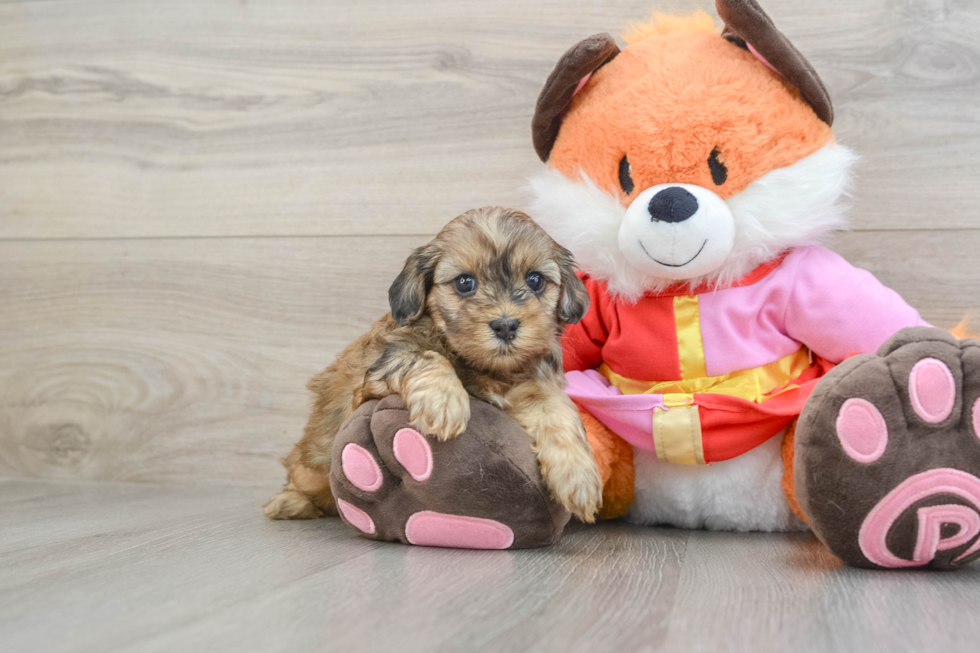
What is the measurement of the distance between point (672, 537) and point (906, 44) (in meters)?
1.27

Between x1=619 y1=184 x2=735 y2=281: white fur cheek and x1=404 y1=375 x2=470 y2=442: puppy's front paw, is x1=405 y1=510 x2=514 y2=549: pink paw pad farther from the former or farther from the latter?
x1=619 y1=184 x2=735 y2=281: white fur cheek

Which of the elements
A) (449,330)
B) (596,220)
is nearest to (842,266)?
(596,220)

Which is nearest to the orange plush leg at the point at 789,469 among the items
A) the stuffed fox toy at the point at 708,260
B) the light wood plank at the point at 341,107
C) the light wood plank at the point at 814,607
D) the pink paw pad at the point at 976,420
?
the stuffed fox toy at the point at 708,260

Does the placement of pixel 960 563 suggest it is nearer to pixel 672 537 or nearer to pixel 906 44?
pixel 672 537

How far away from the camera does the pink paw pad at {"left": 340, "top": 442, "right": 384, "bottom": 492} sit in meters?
1.33

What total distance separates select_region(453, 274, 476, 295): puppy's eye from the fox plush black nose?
1.18 ft

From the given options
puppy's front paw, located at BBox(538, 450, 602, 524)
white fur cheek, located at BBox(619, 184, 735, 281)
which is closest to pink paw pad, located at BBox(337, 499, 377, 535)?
puppy's front paw, located at BBox(538, 450, 602, 524)

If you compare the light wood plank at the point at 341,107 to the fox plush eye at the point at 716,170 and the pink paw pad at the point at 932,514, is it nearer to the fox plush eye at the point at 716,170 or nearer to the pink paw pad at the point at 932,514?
the fox plush eye at the point at 716,170

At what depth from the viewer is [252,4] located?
2264mm

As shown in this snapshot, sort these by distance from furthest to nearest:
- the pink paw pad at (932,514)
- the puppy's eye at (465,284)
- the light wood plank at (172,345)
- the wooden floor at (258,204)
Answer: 1. the light wood plank at (172,345)
2. the wooden floor at (258,204)
3. the puppy's eye at (465,284)
4. the pink paw pad at (932,514)

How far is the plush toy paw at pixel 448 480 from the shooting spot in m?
1.29

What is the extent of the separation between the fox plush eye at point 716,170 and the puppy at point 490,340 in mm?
321

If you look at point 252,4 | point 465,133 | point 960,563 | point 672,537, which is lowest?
point 672,537

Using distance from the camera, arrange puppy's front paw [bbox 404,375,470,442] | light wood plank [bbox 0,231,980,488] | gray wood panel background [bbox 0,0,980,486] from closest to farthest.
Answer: puppy's front paw [bbox 404,375,470,442] → gray wood panel background [bbox 0,0,980,486] → light wood plank [bbox 0,231,980,488]
